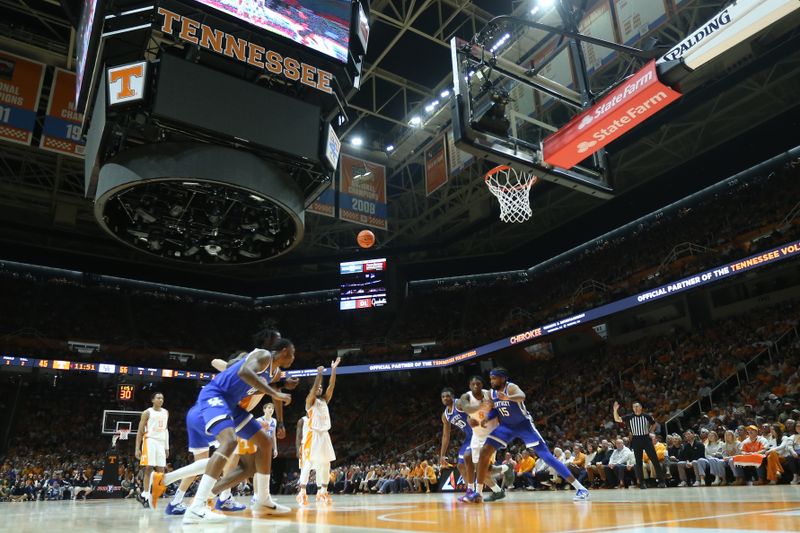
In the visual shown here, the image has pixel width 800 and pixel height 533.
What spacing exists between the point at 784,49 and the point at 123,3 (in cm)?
1435

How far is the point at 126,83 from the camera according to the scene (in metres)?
9.20

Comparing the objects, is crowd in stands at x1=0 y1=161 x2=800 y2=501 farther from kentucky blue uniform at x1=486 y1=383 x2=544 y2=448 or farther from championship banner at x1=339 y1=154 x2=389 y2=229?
championship banner at x1=339 y1=154 x2=389 y2=229

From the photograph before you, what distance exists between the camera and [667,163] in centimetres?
2258

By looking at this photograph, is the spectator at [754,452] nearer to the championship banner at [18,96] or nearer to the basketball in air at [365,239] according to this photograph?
the basketball in air at [365,239]

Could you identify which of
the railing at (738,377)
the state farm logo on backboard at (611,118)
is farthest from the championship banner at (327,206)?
the railing at (738,377)

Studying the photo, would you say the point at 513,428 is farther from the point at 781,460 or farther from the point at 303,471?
the point at 781,460

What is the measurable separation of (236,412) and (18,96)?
39.4ft

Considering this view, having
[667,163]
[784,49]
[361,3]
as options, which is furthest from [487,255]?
[361,3]

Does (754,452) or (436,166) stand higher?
(436,166)

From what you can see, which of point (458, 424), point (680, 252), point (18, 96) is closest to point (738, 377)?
point (680, 252)

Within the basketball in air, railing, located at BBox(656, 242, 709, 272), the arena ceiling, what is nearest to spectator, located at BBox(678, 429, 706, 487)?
the arena ceiling

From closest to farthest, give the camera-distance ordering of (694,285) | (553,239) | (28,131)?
(28,131) < (694,285) < (553,239)

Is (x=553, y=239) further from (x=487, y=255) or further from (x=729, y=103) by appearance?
(x=729, y=103)

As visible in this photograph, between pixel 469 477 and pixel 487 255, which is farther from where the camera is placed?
pixel 487 255
